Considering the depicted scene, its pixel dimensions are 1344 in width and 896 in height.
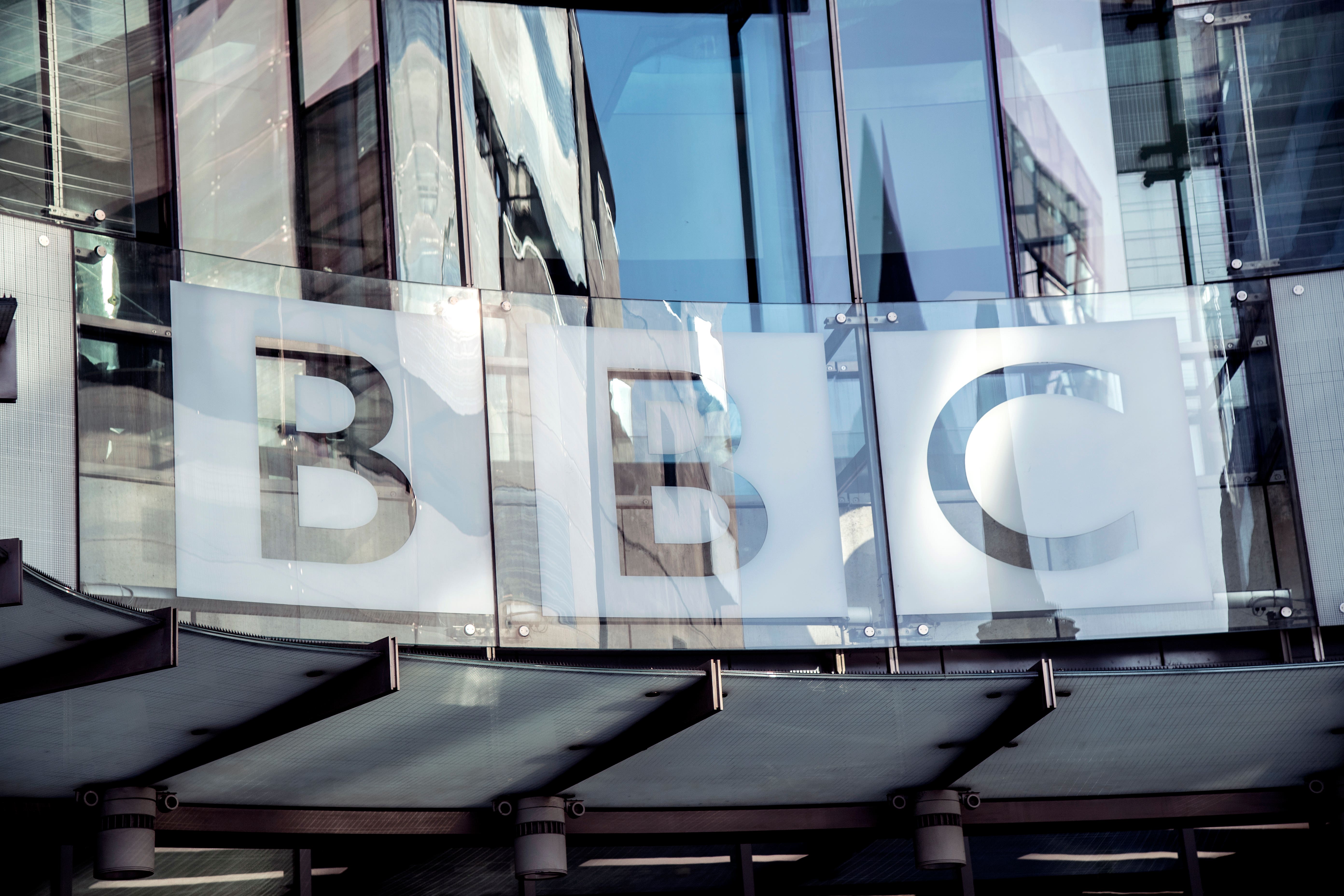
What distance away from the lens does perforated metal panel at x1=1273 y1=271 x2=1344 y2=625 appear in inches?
418

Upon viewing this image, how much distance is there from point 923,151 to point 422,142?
3.60m

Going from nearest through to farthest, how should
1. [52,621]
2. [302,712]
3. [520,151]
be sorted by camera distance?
[52,621], [302,712], [520,151]

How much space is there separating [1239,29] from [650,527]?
5789 mm

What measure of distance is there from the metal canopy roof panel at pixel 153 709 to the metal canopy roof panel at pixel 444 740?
1.37ft

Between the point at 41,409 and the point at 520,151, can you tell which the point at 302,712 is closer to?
the point at 41,409

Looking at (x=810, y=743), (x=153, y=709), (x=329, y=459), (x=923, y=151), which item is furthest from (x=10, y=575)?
(x=923, y=151)

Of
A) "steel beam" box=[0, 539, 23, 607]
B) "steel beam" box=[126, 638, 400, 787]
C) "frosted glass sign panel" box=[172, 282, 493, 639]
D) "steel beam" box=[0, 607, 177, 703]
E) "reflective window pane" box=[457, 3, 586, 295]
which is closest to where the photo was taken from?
"steel beam" box=[0, 539, 23, 607]

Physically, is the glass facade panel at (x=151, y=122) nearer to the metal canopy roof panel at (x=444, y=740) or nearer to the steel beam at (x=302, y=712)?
the steel beam at (x=302, y=712)

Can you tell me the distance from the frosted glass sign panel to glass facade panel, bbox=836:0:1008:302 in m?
3.28

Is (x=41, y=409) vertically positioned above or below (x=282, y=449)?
above

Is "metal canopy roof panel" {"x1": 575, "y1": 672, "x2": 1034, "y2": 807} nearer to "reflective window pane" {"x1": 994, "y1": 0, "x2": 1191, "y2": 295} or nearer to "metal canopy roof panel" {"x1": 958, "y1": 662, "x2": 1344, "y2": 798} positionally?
"metal canopy roof panel" {"x1": 958, "y1": 662, "x2": 1344, "y2": 798}

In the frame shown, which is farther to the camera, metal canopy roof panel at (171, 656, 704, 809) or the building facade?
the building facade

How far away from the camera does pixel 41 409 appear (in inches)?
341

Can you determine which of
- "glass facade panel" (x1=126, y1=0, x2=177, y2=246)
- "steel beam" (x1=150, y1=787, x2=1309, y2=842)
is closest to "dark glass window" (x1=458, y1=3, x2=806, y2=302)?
"glass facade panel" (x1=126, y1=0, x2=177, y2=246)
